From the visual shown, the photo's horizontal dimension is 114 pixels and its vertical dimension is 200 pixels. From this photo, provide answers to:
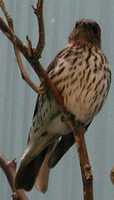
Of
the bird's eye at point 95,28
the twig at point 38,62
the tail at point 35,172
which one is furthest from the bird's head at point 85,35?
the twig at point 38,62

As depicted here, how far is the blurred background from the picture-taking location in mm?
1849

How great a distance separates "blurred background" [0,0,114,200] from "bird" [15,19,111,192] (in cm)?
44

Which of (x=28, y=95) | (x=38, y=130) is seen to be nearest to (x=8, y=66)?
(x=28, y=95)

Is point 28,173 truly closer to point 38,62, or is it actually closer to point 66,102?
point 66,102

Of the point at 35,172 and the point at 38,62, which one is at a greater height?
the point at 38,62

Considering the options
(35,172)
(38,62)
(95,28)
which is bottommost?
(35,172)

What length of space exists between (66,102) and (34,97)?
22.5 inches

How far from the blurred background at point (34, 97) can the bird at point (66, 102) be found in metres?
0.44

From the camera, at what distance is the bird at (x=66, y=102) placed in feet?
4.27

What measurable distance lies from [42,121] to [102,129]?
19.2 inches

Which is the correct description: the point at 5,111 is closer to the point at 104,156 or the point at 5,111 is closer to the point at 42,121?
the point at 104,156

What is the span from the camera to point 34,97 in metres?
1.87

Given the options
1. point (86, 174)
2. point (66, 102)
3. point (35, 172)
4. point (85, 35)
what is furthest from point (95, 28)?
point (86, 174)

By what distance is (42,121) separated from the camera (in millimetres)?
1379
